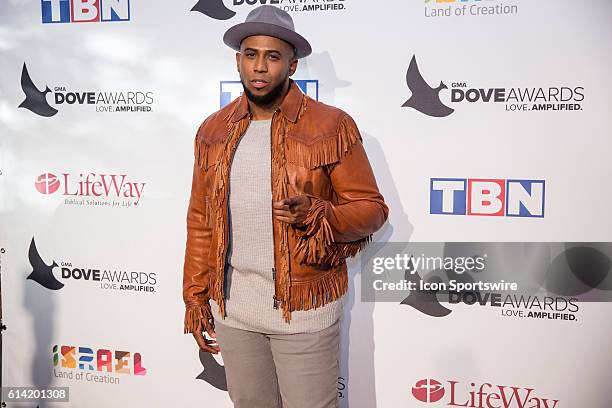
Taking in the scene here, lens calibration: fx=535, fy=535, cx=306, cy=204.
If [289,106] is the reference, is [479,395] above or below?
below

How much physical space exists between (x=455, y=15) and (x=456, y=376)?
61.8 inches

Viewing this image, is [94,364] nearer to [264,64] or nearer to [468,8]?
[264,64]

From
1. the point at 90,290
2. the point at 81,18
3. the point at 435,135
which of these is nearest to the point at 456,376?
the point at 435,135

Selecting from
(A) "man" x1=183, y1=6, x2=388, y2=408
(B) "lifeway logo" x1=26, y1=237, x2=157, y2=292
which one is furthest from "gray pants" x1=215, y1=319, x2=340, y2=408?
(B) "lifeway logo" x1=26, y1=237, x2=157, y2=292

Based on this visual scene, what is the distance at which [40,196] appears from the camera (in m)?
2.70

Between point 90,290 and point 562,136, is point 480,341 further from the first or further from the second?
point 90,290

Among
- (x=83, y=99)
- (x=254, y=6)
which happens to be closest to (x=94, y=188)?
(x=83, y=99)

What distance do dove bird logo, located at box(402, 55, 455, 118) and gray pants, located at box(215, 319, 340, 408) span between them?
1068 mm

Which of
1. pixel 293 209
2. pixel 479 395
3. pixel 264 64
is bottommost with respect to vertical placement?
pixel 479 395

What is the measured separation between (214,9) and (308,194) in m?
1.29

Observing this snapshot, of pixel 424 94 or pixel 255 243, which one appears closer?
pixel 255 243

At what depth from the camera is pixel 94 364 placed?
2732 millimetres

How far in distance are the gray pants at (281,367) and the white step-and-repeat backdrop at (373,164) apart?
2.70 feet

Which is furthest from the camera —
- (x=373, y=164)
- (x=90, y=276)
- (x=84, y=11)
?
(x=90, y=276)
